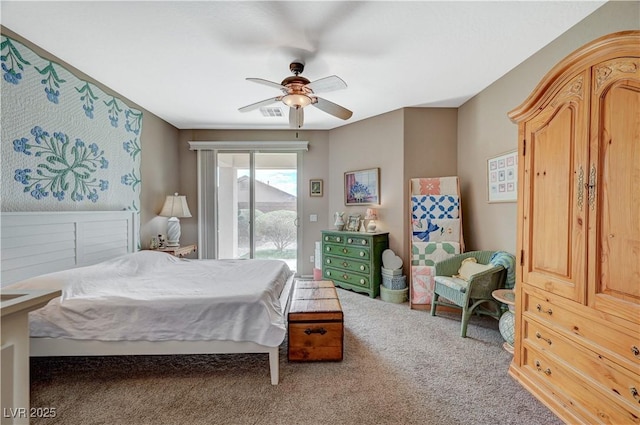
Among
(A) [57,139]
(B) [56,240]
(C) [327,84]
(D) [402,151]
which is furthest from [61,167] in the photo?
(D) [402,151]

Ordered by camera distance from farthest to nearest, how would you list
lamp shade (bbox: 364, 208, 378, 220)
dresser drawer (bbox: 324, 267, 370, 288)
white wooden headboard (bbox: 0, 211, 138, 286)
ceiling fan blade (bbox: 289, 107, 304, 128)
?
lamp shade (bbox: 364, 208, 378, 220)
dresser drawer (bbox: 324, 267, 370, 288)
ceiling fan blade (bbox: 289, 107, 304, 128)
white wooden headboard (bbox: 0, 211, 138, 286)

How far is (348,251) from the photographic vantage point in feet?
13.2

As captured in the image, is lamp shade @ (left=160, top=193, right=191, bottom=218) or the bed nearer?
the bed

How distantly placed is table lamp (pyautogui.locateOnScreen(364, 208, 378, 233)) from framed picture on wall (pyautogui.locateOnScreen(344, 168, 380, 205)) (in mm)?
153

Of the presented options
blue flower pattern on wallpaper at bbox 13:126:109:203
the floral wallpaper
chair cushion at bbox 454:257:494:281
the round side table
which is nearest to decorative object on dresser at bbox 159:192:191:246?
the floral wallpaper

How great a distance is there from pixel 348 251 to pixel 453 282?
1.54 meters

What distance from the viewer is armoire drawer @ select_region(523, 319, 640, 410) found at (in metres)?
1.29

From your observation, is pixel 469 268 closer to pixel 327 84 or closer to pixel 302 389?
pixel 302 389

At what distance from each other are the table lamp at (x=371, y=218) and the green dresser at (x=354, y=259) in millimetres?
210

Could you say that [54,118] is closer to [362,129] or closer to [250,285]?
[250,285]

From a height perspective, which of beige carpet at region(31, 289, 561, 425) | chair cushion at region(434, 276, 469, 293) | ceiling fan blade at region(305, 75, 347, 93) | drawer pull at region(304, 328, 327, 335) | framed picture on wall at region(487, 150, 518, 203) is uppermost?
ceiling fan blade at region(305, 75, 347, 93)

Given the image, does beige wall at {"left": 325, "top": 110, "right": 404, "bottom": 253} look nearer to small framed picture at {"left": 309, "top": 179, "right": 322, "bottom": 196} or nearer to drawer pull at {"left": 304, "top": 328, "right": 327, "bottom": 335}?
small framed picture at {"left": 309, "top": 179, "right": 322, "bottom": 196}

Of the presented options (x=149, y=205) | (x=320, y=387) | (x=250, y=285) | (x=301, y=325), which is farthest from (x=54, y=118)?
(x=320, y=387)

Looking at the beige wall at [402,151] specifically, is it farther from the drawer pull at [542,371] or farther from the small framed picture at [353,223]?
the drawer pull at [542,371]
